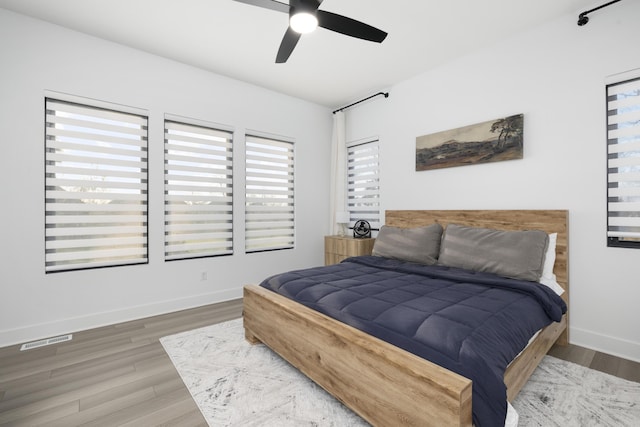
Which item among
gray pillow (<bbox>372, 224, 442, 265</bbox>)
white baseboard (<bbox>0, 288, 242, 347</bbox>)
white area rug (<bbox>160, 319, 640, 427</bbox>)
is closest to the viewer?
white area rug (<bbox>160, 319, 640, 427</bbox>)

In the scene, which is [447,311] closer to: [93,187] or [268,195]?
[268,195]

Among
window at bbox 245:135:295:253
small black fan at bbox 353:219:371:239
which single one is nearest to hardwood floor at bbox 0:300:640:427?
window at bbox 245:135:295:253

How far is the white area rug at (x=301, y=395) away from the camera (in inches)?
64.4

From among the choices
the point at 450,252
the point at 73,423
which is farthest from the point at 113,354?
the point at 450,252

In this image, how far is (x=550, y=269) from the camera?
2479 millimetres

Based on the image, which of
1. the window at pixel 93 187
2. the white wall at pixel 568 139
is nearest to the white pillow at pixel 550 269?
the white wall at pixel 568 139

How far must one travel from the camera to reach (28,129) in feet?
8.82

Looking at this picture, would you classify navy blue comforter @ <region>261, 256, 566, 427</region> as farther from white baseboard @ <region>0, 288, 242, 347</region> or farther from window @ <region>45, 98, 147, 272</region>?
window @ <region>45, 98, 147, 272</region>

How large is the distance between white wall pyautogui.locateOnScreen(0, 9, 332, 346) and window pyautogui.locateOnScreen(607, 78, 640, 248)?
362 centimetres

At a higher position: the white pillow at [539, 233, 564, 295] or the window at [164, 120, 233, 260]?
the window at [164, 120, 233, 260]

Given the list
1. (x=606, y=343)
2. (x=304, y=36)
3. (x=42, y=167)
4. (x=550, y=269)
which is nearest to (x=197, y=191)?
(x=42, y=167)

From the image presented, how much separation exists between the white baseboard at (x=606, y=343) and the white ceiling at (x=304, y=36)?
9.08 ft

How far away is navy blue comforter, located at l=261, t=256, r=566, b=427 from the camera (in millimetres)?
1260

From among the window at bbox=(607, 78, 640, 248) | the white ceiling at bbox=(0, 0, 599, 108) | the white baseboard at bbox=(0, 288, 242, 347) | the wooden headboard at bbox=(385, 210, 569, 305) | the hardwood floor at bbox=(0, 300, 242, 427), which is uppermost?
the white ceiling at bbox=(0, 0, 599, 108)
